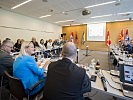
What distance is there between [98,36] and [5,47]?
420 inches

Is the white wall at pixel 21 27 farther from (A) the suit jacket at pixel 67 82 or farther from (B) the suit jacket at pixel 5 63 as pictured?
(A) the suit jacket at pixel 67 82

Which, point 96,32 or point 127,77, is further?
point 96,32

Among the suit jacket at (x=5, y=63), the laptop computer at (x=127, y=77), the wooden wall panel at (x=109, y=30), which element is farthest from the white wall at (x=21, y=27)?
the laptop computer at (x=127, y=77)

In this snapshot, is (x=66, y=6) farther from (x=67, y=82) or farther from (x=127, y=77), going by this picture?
(x=67, y=82)

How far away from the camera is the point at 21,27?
8.95 metres

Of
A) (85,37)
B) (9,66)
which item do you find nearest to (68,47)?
(9,66)

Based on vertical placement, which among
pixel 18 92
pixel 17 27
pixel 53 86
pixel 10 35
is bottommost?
pixel 18 92

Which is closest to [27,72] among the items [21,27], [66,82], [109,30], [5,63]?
[5,63]

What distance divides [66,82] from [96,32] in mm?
11645

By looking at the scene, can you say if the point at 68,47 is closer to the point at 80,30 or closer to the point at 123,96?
the point at 123,96

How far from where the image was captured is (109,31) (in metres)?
11.6

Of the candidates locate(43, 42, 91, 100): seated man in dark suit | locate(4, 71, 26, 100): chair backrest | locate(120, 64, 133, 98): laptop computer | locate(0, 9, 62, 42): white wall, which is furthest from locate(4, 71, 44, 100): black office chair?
locate(0, 9, 62, 42): white wall

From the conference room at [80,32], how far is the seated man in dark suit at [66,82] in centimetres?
4

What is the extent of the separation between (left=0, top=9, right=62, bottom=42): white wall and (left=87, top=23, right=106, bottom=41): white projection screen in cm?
419
